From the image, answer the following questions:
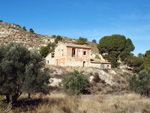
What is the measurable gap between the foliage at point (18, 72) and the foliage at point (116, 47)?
44.6 meters

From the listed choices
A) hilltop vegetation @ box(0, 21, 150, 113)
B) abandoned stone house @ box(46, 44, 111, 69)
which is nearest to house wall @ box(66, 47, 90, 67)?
abandoned stone house @ box(46, 44, 111, 69)

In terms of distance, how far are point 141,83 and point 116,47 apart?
3635 centimetres

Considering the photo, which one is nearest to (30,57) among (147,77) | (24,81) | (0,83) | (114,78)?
(24,81)

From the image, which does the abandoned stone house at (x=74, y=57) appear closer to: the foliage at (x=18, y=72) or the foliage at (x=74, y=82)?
the foliage at (x=74, y=82)

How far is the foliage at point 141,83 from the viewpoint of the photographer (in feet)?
62.9

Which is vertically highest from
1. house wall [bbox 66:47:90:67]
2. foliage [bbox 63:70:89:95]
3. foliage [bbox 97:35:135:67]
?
foliage [bbox 97:35:135:67]

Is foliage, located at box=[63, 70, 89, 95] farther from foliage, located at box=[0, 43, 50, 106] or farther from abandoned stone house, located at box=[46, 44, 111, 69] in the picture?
abandoned stone house, located at box=[46, 44, 111, 69]

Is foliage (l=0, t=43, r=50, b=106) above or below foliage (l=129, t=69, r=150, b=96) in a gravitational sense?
above

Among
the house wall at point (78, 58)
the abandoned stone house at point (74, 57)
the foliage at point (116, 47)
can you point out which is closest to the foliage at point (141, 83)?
the house wall at point (78, 58)

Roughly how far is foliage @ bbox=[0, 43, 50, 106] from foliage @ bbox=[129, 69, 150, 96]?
14155 mm

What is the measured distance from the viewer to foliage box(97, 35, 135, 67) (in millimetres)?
52344

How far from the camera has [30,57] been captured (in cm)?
1002

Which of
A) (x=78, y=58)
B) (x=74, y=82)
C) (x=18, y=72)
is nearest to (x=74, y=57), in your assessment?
(x=78, y=58)

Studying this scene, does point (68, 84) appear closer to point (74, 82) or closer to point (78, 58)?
point (74, 82)
